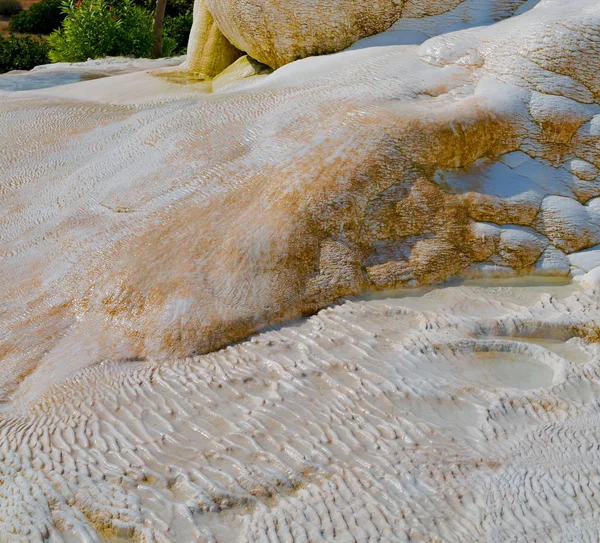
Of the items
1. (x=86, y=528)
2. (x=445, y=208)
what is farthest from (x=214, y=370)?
(x=445, y=208)

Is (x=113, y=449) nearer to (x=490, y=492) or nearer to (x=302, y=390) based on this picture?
(x=302, y=390)

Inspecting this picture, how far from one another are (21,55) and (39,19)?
217 inches

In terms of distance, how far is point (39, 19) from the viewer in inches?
720

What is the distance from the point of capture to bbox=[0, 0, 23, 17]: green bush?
2041 centimetres

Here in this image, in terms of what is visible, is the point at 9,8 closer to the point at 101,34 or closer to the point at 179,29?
the point at 179,29

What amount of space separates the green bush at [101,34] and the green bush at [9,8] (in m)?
11.6

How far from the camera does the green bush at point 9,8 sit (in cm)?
2041

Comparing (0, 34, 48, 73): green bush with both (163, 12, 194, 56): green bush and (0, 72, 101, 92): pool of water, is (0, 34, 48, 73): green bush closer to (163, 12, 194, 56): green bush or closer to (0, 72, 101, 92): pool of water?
(163, 12, 194, 56): green bush

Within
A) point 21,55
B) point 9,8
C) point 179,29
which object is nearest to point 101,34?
point 179,29

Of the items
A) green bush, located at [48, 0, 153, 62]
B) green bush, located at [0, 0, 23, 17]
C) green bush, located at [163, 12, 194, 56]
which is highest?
green bush, located at [48, 0, 153, 62]

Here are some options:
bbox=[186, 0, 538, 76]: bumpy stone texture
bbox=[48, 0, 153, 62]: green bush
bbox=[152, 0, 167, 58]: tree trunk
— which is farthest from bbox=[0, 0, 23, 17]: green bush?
bbox=[186, 0, 538, 76]: bumpy stone texture

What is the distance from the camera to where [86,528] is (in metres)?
2.52

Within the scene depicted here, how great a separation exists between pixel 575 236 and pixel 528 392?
119 cm

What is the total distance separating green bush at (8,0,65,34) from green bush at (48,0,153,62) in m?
8.69
